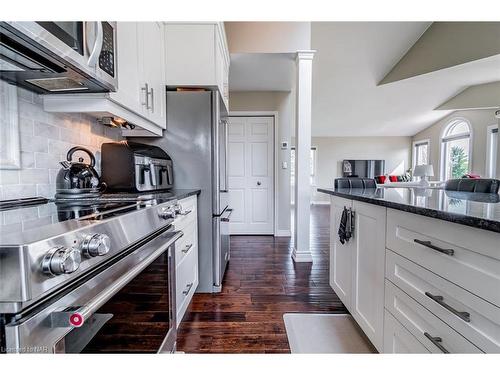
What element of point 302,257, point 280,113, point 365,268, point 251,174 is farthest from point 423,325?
point 280,113

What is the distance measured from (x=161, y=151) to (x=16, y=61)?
3.58ft

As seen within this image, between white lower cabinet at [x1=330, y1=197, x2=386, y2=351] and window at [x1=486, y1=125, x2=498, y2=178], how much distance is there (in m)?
6.72

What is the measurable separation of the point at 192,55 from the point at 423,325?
2214 mm

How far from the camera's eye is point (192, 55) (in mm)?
2020

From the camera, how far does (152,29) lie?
5.74 feet

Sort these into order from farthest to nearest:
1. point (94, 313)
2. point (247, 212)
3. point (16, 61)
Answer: point (247, 212), point (16, 61), point (94, 313)

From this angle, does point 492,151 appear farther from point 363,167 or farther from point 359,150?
point 359,150

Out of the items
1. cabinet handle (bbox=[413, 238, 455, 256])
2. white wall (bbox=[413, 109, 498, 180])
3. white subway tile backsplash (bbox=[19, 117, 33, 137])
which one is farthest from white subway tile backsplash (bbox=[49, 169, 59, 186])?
white wall (bbox=[413, 109, 498, 180])

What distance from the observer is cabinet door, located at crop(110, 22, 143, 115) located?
1.32 m

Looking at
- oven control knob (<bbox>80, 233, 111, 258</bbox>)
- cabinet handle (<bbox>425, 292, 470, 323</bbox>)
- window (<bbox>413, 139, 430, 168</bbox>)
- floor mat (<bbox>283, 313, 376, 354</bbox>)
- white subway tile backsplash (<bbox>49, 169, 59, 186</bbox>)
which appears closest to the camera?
oven control knob (<bbox>80, 233, 111, 258</bbox>)

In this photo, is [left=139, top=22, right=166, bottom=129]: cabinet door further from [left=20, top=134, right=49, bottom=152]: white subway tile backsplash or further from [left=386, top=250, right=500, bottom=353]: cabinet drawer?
[left=386, top=250, right=500, bottom=353]: cabinet drawer

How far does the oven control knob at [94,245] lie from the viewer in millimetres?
608

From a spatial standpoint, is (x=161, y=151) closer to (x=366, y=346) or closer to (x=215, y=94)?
(x=215, y=94)
